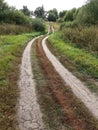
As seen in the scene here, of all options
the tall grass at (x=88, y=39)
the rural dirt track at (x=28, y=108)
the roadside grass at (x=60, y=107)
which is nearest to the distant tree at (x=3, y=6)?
the tall grass at (x=88, y=39)

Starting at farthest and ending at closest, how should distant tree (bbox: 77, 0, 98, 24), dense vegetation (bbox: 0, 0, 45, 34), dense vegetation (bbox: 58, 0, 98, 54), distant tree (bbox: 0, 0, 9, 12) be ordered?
distant tree (bbox: 0, 0, 9, 12), dense vegetation (bbox: 0, 0, 45, 34), distant tree (bbox: 77, 0, 98, 24), dense vegetation (bbox: 58, 0, 98, 54)

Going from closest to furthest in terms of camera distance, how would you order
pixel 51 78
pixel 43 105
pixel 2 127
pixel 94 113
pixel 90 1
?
pixel 2 127 < pixel 94 113 < pixel 43 105 < pixel 51 78 < pixel 90 1

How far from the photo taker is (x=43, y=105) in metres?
9.09

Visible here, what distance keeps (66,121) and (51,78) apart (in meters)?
5.46

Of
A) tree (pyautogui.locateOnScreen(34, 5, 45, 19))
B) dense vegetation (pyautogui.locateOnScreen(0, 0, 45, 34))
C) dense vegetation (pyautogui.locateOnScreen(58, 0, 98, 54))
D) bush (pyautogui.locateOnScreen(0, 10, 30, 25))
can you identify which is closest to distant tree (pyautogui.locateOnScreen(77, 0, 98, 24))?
dense vegetation (pyautogui.locateOnScreen(58, 0, 98, 54))

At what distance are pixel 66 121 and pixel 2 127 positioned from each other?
179 cm

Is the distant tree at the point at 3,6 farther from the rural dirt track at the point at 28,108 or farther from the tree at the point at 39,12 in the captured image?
the tree at the point at 39,12

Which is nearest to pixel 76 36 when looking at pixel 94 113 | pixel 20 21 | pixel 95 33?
pixel 95 33

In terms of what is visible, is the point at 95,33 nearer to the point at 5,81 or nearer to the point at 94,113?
the point at 5,81

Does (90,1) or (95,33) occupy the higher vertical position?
(90,1)

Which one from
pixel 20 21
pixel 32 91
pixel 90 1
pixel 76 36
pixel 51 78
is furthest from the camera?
pixel 20 21

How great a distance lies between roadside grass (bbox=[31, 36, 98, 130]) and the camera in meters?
7.54

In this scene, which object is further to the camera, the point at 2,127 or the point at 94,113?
the point at 94,113

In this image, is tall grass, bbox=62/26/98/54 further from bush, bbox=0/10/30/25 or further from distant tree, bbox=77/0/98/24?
bush, bbox=0/10/30/25
